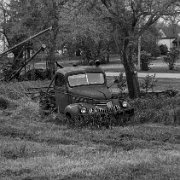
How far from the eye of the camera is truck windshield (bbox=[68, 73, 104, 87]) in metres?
14.1

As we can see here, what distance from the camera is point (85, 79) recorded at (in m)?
14.2

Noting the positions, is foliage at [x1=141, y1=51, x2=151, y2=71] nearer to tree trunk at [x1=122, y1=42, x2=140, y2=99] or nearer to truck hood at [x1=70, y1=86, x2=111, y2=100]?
tree trunk at [x1=122, y1=42, x2=140, y2=99]

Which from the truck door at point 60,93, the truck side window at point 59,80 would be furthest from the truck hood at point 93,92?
the truck side window at point 59,80

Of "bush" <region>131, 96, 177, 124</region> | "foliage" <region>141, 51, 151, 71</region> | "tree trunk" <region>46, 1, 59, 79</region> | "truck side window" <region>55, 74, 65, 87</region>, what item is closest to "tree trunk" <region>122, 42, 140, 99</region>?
"bush" <region>131, 96, 177, 124</region>

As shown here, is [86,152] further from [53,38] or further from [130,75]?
[53,38]

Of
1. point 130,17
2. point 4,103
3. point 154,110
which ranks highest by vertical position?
point 130,17

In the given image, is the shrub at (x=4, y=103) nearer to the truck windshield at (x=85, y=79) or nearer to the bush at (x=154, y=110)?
the truck windshield at (x=85, y=79)

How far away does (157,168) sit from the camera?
6.58 meters

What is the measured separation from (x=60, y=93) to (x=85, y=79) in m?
0.96

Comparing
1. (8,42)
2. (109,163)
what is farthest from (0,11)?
(109,163)

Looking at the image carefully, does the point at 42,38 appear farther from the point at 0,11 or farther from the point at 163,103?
the point at 163,103

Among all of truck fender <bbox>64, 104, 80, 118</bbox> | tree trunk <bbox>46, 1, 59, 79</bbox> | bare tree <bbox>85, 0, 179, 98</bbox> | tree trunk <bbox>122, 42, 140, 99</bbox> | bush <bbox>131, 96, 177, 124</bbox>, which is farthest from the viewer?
tree trunk <bbox>46, 1, 59, 79</bbox>

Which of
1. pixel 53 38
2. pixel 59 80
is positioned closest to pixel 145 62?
pixel 53 38

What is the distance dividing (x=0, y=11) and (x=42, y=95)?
61.5 feet
